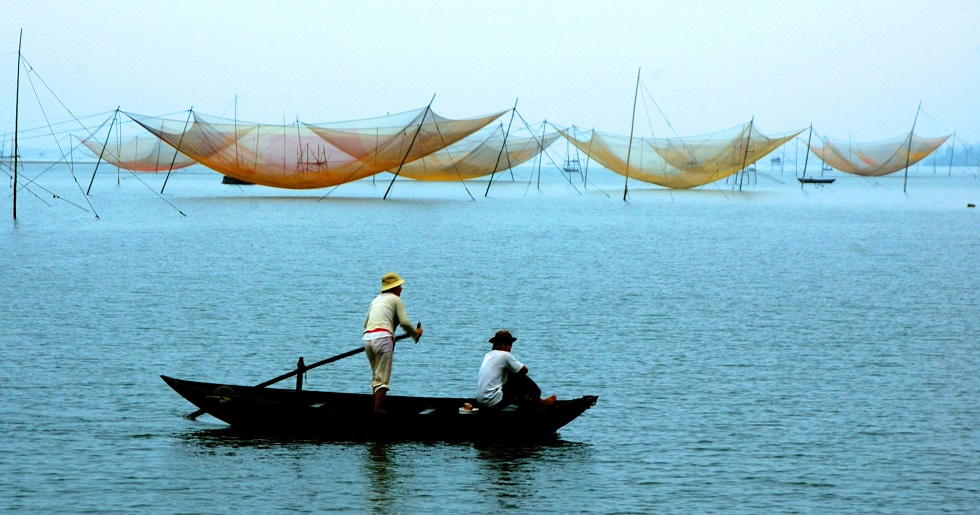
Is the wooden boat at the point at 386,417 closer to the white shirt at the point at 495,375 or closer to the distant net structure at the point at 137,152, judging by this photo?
the white shirt at the point at 495,375

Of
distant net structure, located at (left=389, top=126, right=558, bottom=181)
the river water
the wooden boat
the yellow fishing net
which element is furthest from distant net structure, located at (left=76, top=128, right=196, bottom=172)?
the wooden boat

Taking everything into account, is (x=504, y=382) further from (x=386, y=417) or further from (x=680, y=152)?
(x=680, y=152)

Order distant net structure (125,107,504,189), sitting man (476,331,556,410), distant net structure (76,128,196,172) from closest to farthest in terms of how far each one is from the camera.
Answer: sitting man (476,331,556,410)
distant net structure (125,107,504,189)
distant net structure (76,128,196,172)

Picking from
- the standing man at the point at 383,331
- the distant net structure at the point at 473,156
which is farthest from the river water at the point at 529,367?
the distant net structure at the point at 473,156

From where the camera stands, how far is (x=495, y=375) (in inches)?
425

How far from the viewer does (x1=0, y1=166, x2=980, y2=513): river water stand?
9.79m

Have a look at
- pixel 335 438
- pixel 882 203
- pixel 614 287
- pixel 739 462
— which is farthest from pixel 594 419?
pixel 882 203

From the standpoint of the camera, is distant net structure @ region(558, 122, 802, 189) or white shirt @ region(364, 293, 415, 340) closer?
white shirt @ region(364, 293, 415, 340)

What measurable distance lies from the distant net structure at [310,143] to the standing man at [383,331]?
34187 millimetres

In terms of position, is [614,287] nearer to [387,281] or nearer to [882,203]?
[387,281]

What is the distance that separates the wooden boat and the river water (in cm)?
17

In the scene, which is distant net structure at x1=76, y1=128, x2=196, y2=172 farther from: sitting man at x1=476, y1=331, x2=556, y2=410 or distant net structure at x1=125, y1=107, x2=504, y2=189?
sitting man at x1=476, y1=331, x2=556, y2=410

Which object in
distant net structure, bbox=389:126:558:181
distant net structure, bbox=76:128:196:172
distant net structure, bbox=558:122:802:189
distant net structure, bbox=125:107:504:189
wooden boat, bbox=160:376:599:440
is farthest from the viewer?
distant net structure, bbox=76:128:196:172

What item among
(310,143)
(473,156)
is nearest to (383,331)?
(310,143)
